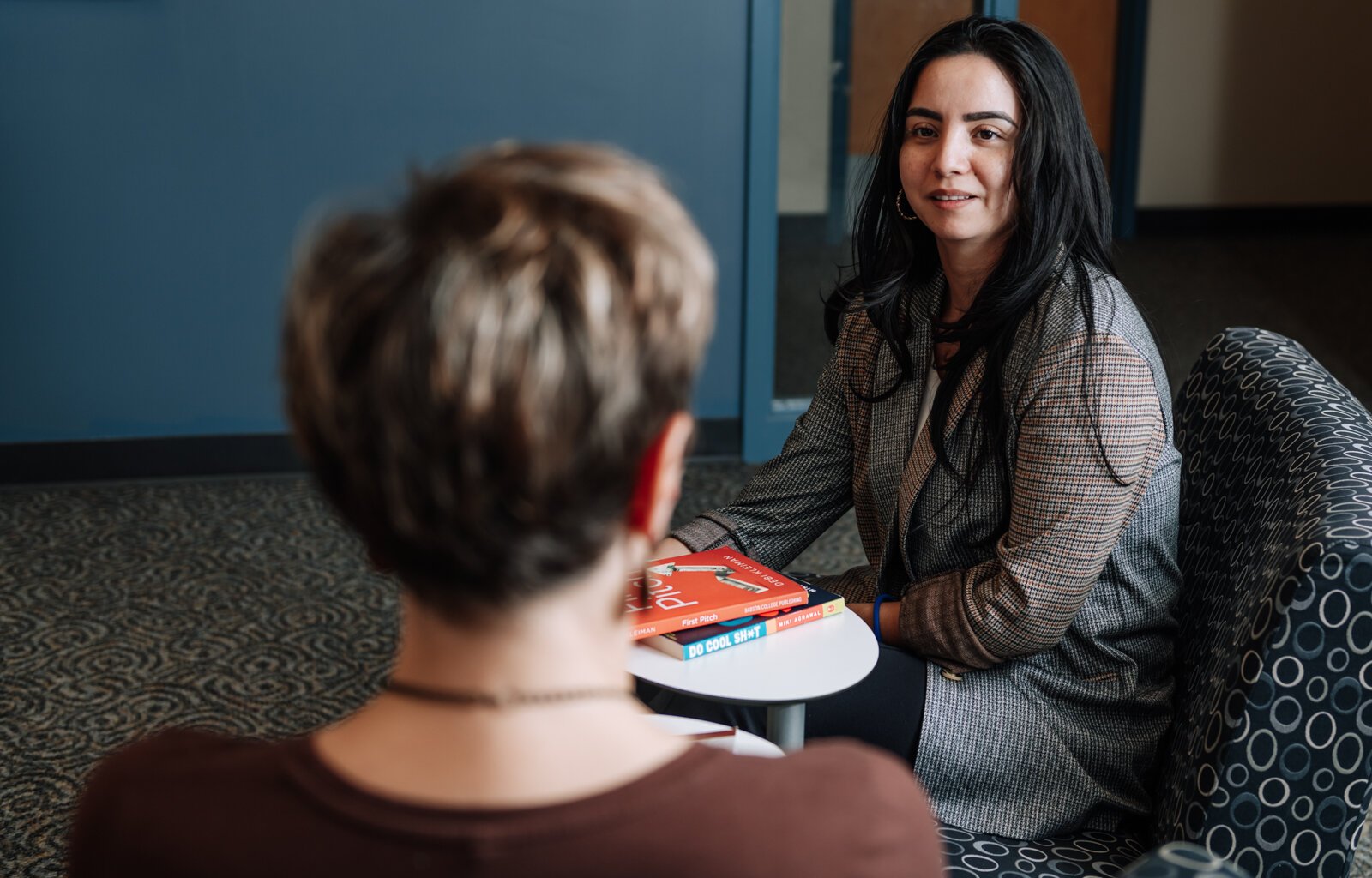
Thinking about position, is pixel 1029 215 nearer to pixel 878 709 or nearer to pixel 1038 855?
pixel 878 709

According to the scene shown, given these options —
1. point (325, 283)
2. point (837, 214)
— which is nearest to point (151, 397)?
point (837, 214)

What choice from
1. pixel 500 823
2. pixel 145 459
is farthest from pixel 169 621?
pixel 500 823

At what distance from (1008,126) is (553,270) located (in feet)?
4.31

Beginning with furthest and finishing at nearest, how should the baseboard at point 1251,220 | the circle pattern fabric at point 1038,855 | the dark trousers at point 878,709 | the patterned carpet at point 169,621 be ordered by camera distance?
the baseboard at point 1251,220 < the patterned carpet at point 169,621 < the dark trousers at point 878,709 < the circle pattern fabric at point 1038,855

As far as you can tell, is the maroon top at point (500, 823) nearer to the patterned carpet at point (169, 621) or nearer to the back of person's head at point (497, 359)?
the back of person's head at point (497, 359)

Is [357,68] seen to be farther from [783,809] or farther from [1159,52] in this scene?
[1159,52]

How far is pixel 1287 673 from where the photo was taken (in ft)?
4.62

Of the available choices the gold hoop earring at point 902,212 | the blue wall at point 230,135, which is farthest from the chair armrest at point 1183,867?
the blue wall at point 230,135

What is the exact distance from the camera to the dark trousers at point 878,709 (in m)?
1.75

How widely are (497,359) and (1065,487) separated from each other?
1.14 metres

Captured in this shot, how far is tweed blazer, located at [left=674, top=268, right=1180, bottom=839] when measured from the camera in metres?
1.66

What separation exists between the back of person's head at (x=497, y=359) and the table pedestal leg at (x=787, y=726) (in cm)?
90

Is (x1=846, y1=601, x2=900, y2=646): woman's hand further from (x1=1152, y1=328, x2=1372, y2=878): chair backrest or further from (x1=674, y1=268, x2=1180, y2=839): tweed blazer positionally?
(x1=1152, y1=328, x2=1372, y2=878): chair backrest

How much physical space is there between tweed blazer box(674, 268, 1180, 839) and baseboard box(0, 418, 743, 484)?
2.41m
